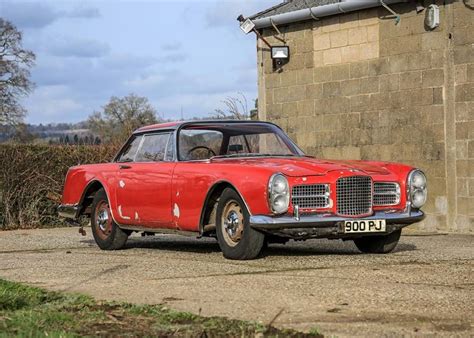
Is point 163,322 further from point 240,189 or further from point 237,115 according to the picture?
point 237,115

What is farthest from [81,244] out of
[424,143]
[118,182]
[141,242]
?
[424,143]

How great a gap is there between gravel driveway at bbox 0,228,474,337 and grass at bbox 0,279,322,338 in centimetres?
27

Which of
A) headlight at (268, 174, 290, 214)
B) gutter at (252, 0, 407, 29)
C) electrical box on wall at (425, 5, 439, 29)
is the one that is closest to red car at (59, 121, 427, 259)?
headlight at (268, 174, 290, 214)

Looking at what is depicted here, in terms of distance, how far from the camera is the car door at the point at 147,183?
1002cm

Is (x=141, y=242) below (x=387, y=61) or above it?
below

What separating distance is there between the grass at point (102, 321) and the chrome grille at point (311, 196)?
273cm

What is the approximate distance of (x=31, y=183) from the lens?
16.8 metres

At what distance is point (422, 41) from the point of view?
14320mm

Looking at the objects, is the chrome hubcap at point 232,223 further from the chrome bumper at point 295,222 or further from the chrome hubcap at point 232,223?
the chrome bumper at point 295,222

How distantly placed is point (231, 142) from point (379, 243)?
1983mm

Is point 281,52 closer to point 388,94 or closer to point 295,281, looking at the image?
point 388,94


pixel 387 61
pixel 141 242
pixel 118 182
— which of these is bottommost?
pixel 141 242

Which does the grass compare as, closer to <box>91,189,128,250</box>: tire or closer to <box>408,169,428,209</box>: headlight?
<box>408,169,428,209</box>: headlight

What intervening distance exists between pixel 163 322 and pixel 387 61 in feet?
33.4
